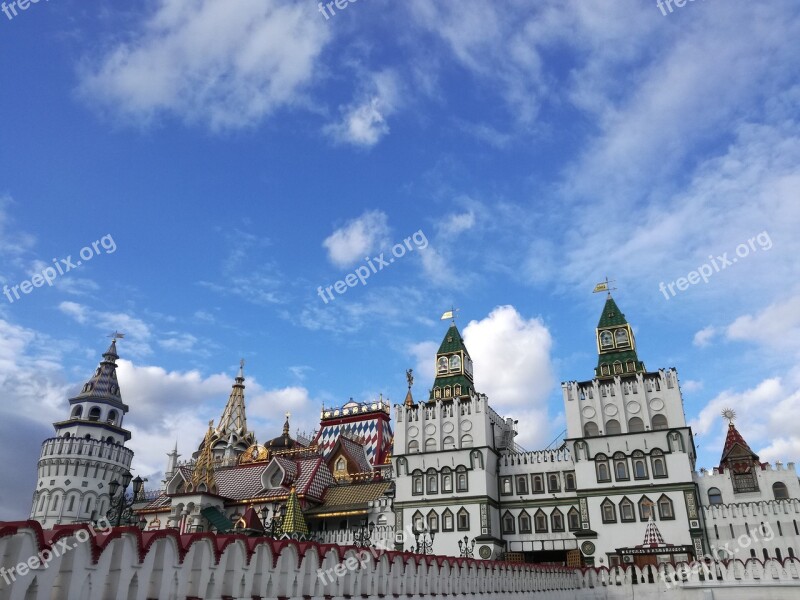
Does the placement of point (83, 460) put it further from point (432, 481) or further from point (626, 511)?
point (626, 511)

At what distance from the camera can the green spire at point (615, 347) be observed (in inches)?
1715

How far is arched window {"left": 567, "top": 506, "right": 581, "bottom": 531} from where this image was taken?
38875 millimetres

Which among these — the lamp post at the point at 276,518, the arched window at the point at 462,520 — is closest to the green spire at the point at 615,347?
the arched window at the point at 462,520

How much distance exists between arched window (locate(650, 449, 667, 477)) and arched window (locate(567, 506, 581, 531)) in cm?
580

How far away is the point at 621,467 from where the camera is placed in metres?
38.2

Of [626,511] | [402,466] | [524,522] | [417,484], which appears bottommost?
[524,522]

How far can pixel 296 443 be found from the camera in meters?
60.5

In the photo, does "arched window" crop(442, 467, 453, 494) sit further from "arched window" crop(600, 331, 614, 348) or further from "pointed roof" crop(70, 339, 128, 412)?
"pointed roof" crop(70, 339, 128, 412)

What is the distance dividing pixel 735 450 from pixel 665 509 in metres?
6.18

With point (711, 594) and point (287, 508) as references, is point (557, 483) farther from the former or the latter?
point (287, 508)

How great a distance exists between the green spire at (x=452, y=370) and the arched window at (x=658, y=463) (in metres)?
14.1

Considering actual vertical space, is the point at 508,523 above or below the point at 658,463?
below

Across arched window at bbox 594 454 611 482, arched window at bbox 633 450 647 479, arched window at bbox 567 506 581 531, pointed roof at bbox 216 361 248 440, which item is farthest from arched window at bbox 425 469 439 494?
pointed roof at bbox 216 361 248 440

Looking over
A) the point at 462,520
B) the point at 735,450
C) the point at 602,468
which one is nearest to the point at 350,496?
the point at 462,520
